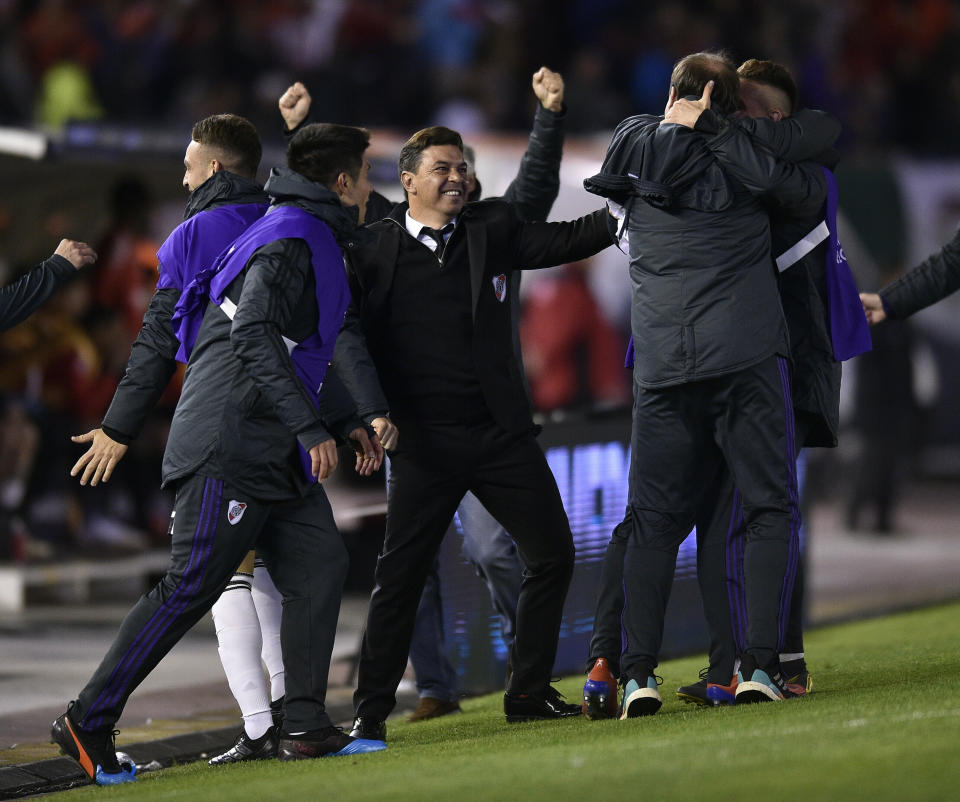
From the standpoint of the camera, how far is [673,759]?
17.4ft

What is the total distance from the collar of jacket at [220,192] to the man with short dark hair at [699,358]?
3.94ft

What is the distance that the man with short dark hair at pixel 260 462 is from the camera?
601cm

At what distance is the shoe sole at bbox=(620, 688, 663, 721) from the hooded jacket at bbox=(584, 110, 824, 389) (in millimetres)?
1042

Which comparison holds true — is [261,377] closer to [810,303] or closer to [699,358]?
[699,358]

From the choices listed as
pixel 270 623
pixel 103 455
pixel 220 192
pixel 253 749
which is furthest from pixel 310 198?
pixel 253 749

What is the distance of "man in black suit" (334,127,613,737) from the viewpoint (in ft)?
21.6

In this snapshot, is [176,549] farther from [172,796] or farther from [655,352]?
[655,352]

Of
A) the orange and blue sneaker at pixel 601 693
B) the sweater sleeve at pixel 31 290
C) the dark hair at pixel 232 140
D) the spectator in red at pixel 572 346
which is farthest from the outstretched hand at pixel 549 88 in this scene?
the spectator in red at pixel 572 346

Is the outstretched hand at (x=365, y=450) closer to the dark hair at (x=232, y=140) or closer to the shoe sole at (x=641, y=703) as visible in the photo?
the dark hair at (x=232, y=140)

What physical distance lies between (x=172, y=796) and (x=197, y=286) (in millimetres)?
1671

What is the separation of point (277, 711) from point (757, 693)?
5.58 feet

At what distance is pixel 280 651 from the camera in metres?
6.71

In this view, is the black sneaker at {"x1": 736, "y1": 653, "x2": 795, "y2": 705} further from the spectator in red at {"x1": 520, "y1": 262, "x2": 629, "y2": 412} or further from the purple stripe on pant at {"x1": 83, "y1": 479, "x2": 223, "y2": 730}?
the spectator in red at {"x1": 520, "y1": 262, "x2": 629, "y2": 412}

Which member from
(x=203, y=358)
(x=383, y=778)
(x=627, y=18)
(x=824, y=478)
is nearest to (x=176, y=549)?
(x=203, y=358)
